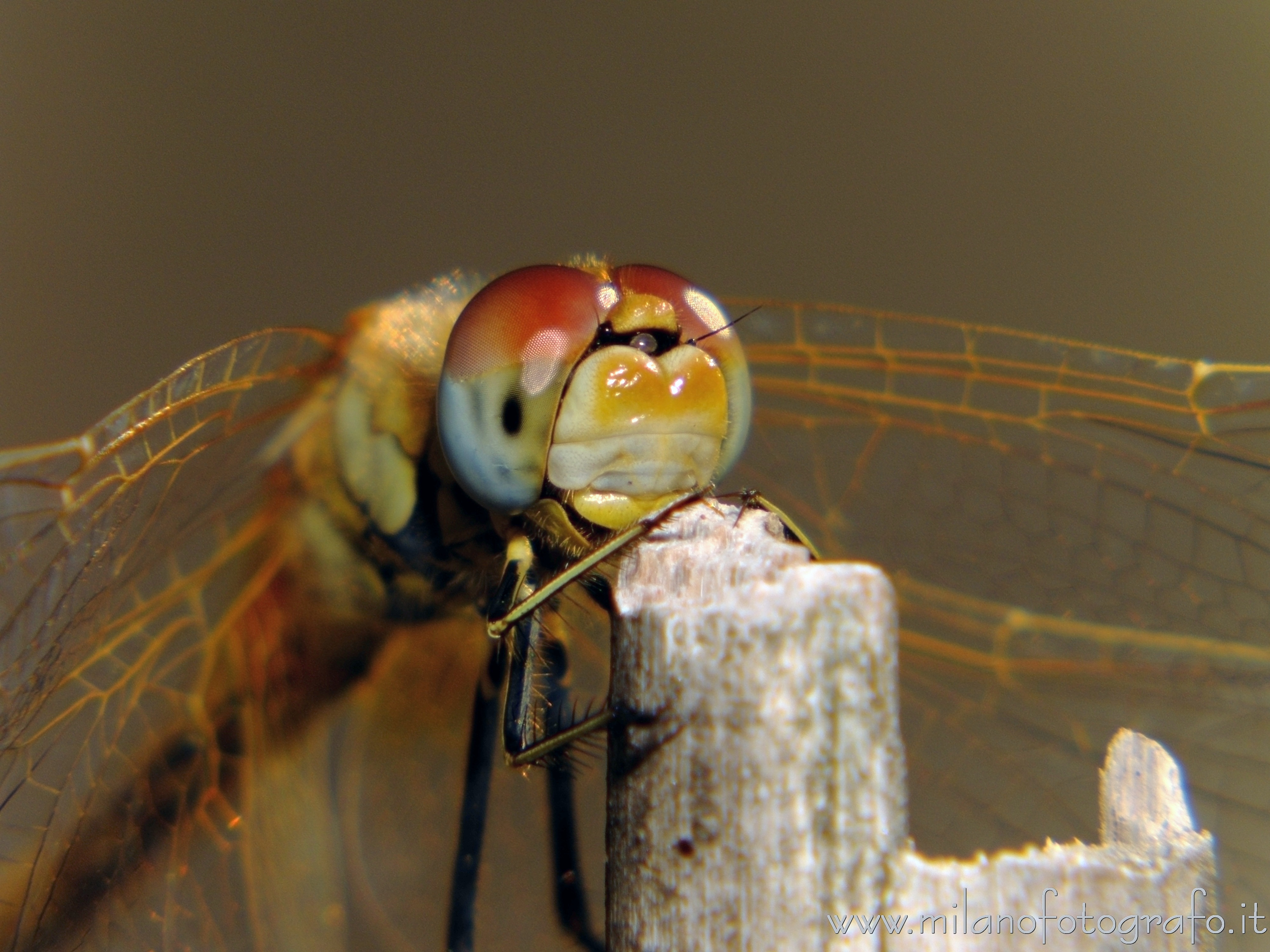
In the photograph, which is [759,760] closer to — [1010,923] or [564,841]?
[1010,923]

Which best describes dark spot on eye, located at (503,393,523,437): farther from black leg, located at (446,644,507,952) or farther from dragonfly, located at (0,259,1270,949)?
black leg, located at (446,644,507,952)

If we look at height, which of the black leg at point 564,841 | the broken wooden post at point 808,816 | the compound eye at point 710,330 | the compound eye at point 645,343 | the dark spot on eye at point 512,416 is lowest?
the broken wooden post at point 808,816

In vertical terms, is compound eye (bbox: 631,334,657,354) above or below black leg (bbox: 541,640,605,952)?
above

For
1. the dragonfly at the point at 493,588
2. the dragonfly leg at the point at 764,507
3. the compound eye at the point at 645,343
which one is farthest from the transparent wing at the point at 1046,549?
the dragonfly leg at the point at 764,507

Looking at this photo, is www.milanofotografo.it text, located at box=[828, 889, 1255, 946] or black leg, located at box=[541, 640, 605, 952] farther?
black leg, located at box=[541, 640, 605, 952]

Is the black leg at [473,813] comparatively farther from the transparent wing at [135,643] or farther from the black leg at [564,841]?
the transparent wing at [135,643]

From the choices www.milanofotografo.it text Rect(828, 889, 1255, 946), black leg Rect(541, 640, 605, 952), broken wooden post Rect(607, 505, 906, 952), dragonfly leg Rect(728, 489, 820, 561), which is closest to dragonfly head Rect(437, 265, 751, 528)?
dragonfly leg Rect(728, 489, 820, 561)
